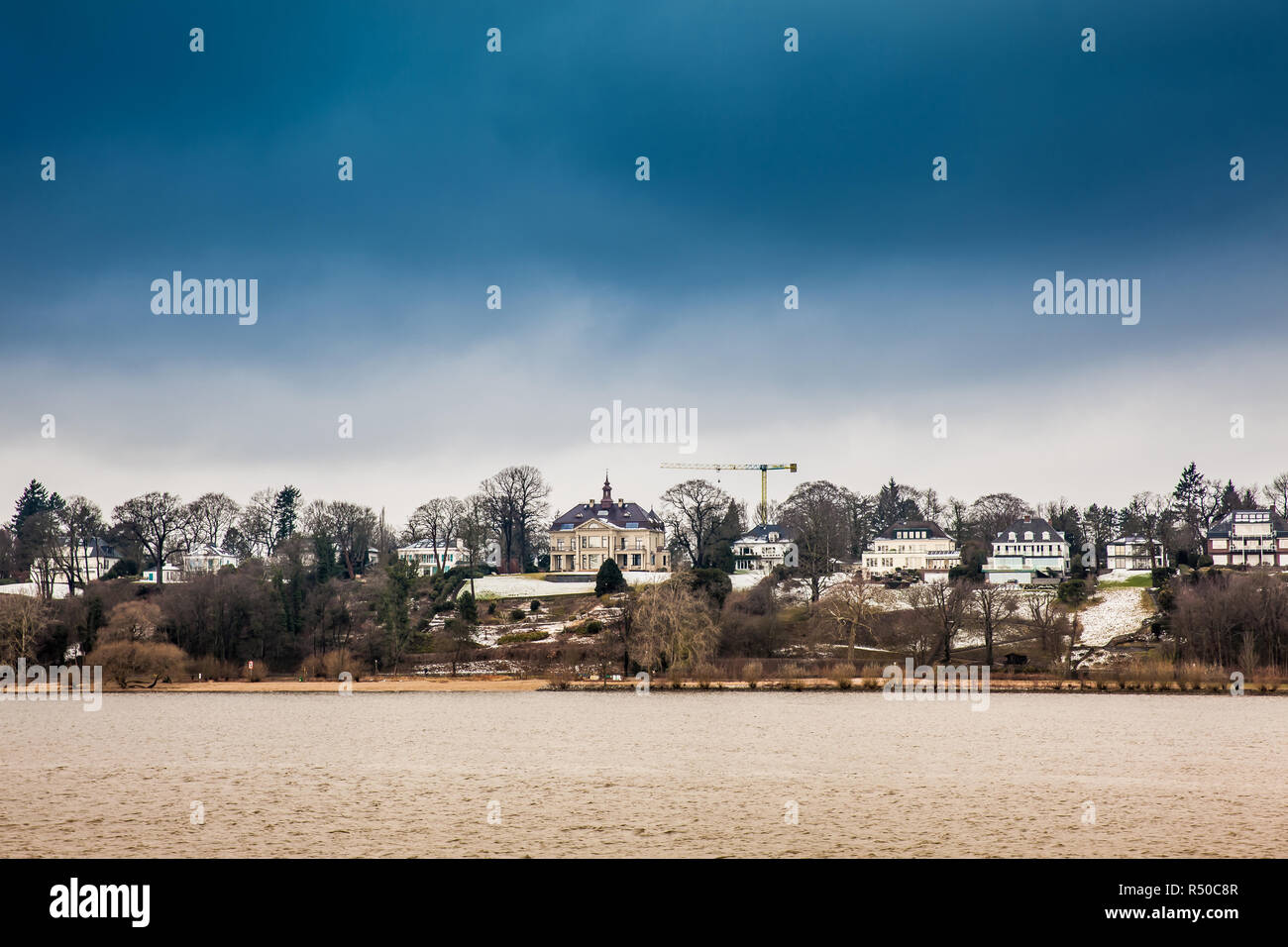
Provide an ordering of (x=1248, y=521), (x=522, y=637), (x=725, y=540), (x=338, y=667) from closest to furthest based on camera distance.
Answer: (x=338, y=667)
(x=522, y=637)
(x=1248, y=521)
(x=725, y=540)

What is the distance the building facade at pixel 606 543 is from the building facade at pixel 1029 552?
34697 millimetres

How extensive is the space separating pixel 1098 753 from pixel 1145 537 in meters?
93.6

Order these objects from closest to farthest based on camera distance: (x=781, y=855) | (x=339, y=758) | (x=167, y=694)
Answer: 1. (x=781, y=855)
2. (x=339, y=758)
3. (x=167, y=694)

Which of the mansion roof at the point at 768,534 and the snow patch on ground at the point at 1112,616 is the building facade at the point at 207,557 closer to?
the mansion roof at the point at 768,534

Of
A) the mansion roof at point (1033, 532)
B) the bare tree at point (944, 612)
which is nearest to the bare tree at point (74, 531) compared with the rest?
the bare tree at point (944, 612)

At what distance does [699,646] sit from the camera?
64.2 meters

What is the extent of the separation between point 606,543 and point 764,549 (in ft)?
57.4

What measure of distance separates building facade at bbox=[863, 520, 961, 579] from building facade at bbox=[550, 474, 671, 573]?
22215 millimetres

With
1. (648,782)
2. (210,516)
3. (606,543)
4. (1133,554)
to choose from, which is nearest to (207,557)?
(210,516)

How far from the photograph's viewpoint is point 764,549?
127m

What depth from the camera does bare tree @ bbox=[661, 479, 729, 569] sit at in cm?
12256

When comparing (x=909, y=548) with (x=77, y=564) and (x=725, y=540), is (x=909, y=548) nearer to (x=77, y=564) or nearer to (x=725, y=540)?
(x=725, y=540)
